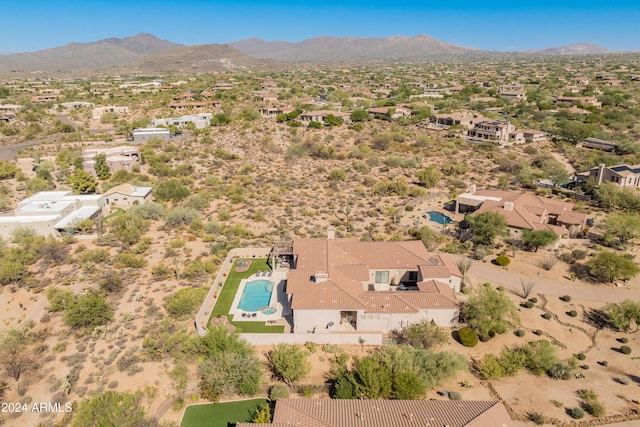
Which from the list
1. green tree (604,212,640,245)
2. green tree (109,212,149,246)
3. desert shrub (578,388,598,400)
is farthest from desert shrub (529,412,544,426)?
green tree (109,212,149,246)

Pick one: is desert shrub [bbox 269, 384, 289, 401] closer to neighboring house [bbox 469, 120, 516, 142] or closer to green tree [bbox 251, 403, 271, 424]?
green tree [bbox 251, 403, 271, 424]

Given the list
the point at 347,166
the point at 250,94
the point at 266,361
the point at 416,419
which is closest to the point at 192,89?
the point at 250,94

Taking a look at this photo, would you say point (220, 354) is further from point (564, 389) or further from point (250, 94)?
point (250, 94)

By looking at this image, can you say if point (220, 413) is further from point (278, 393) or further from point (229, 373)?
point (278, 393)

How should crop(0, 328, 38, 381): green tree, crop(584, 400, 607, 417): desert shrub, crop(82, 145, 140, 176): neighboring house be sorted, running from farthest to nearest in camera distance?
crop(82, 145, 140, 176): neighboring house, crop(0, 328, 38, 381): green tree, crop(584, 400, 607, 417): desert shrub

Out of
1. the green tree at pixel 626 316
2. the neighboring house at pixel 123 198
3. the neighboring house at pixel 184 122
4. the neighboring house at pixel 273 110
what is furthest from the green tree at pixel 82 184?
the green tree at pixel 626 316

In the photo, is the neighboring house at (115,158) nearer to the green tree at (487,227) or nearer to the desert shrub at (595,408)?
the green tree at (487,227)

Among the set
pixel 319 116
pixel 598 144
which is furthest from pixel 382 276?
pixel 598 144
